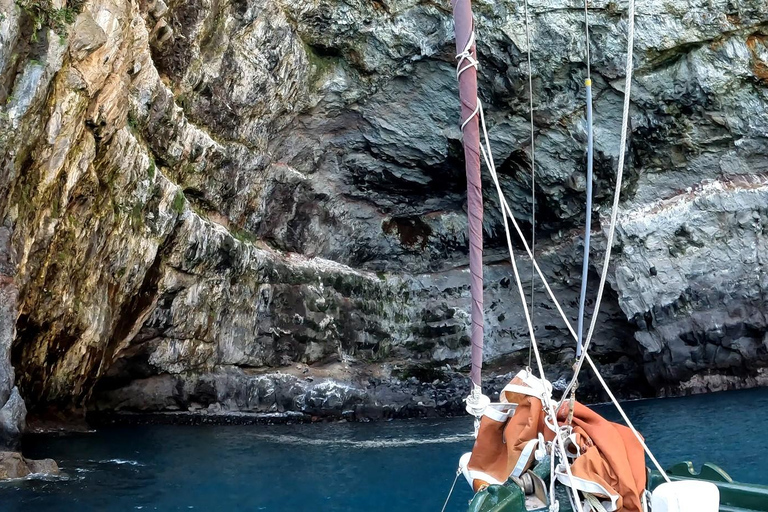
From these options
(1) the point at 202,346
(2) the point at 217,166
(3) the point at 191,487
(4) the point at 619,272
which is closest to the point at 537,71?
(4) the point at 619,272

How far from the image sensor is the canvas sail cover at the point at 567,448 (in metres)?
5.09

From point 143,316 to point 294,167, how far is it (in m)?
6.25

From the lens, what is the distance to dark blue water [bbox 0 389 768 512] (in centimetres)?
1148

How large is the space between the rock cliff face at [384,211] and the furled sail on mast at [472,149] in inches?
383

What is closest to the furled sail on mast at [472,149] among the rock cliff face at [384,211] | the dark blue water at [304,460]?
the dark blue water at [304,460]

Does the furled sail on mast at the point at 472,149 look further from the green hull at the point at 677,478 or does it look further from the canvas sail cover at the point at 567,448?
the green hull at the point at 677,478

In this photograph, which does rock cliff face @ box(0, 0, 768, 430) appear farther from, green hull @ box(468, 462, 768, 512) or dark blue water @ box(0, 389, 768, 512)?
green hull @ box(468, 462, 768, 512)

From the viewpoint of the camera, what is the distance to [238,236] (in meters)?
18.7

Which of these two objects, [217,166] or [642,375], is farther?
[642,375]

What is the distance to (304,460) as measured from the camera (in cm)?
1463

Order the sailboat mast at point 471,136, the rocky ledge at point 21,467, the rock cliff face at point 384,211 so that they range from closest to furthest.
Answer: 1. the sailboat mast at point 471,136
2. the rocky ledge at point 21,467
3. the rock cliff face at point 384,211

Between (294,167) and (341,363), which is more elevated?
(294,167)

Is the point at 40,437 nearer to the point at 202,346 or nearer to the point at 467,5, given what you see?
the point at 202,346

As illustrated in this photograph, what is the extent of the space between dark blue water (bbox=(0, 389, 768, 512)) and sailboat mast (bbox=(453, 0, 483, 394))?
6.18 metres
